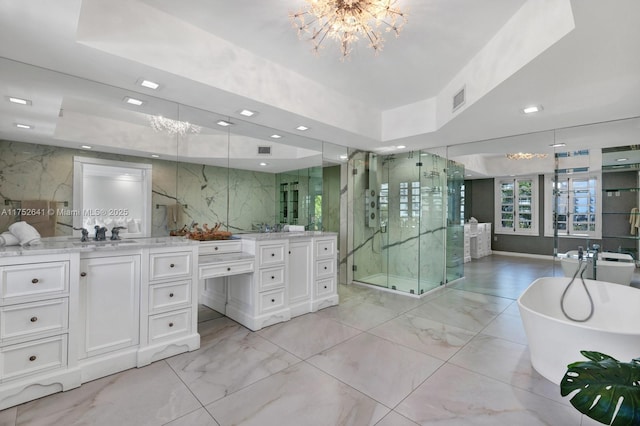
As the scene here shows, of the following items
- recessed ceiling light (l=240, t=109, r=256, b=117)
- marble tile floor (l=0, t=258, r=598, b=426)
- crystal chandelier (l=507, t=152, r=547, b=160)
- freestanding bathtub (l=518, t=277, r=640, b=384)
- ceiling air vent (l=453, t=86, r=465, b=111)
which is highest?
crystal chandelier (l=507, t=152, r=547, b=160)

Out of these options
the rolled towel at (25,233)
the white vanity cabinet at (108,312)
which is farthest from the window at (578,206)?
the rolled towel at (25,233)

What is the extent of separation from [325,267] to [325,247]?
0.28 meters

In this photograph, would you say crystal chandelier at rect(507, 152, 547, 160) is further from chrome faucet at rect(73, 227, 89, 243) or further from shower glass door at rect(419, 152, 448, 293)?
chrome faucet at rect(73, 227, 89, 243)

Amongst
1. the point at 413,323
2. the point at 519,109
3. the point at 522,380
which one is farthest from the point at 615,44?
the point at 413,323

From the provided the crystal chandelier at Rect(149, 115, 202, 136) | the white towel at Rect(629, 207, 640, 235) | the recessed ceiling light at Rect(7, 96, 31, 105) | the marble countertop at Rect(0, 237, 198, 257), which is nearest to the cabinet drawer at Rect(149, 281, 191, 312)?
the marble countertop at Rect(0, 237, 198, 257)

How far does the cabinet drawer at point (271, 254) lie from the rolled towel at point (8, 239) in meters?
1.98

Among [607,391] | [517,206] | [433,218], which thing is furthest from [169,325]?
[517,206]

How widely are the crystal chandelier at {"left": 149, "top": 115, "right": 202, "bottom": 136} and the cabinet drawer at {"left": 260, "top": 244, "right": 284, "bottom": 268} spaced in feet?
4.88

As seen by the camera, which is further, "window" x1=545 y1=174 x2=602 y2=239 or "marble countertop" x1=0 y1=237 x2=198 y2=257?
"window" x1=545 y1=174 x2=602 y2=239

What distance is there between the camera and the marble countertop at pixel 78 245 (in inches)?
78.9

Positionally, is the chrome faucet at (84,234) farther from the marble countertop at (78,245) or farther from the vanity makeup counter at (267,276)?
the vanity makeup counter at (267,276)

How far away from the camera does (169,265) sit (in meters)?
2.62

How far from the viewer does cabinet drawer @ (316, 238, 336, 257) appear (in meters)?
3.98

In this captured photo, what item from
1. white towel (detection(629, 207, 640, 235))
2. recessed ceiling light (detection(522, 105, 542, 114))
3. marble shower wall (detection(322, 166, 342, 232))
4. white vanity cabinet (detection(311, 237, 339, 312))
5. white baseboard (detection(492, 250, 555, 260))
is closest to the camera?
recessed ceiling light (detection(522, 105, 542, 114))
